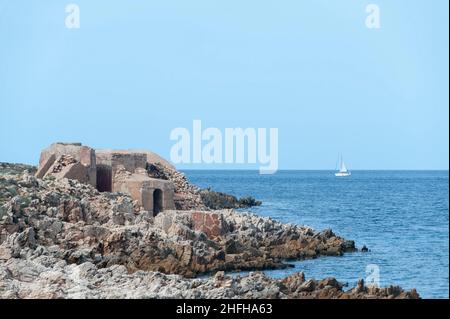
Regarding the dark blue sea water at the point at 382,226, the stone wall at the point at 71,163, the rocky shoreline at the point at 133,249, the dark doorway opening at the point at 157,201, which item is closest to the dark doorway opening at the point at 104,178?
the stone wall at the point at 71,163

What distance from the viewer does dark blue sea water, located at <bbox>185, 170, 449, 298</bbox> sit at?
26078 millimetres

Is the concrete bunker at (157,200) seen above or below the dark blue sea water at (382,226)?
above

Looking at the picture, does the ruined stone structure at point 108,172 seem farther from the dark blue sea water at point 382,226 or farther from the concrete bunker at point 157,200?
the dark blue sea water at point 382,226

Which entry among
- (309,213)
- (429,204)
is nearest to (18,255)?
(309,213)

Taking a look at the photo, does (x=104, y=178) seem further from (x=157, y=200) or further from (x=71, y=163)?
(x=71, y=163)

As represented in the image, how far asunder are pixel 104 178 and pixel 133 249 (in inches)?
312

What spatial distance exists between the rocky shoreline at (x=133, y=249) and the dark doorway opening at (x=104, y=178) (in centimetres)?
194

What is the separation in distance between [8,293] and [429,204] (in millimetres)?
41624

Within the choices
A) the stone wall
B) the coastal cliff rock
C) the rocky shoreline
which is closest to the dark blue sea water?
the rocky shoreline

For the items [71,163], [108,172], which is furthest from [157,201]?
[71,163]

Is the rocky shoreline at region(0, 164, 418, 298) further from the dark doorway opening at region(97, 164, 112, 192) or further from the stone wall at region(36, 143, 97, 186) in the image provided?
the dark doorway opening at region(97, 164, 112, 192)

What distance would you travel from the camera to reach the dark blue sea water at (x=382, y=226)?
85.6ft

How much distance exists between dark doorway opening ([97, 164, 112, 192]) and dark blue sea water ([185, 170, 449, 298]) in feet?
22.0

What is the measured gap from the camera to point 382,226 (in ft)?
139
